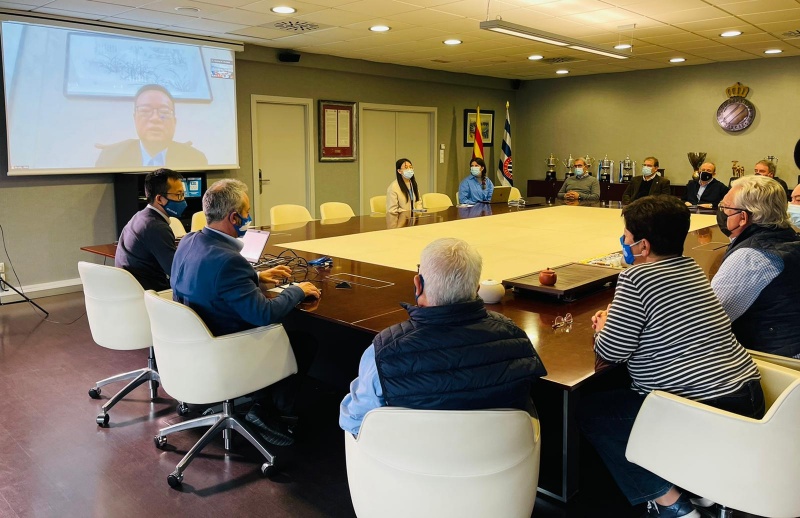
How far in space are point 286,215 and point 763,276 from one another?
3996 millimetres

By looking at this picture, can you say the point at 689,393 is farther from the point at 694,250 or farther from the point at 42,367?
the point at 42,367

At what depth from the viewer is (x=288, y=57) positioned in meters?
7.41

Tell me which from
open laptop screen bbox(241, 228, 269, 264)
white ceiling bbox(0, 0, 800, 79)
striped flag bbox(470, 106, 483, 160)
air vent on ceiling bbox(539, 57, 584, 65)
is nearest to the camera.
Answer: open laptop screen bbox(241, 228, 269, 264)

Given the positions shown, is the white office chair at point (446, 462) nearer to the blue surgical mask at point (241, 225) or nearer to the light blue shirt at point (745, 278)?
the light blue shirt at point (745, 278)

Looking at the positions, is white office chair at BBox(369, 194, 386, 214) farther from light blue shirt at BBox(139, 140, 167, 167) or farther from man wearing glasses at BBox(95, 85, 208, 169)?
light blue shirt at BBox(139, 140, 167, 167)

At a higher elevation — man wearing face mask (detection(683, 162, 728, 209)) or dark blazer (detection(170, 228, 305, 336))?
man wearing face mask (detection(683, 162, 728, 209))

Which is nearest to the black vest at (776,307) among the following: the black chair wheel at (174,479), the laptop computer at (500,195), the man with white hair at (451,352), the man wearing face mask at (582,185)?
the man with white hair at (451,352)

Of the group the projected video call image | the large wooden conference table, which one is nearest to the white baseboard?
the projected video call image

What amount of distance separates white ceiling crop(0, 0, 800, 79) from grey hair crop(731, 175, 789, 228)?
3.18 m

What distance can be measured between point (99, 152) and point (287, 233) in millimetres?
2486

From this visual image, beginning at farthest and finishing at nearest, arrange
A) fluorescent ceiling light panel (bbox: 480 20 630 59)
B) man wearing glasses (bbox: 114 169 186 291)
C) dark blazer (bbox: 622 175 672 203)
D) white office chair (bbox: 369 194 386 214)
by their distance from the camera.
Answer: dark blazer (bbox: 622 175 672 203), white office chair (bbox: 369 194 386 214), fluorescent ceiling light panel (bbox: 480 20 630 59), man wearing glasses (bbox: 114 169 186 291)

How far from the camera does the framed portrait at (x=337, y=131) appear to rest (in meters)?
8.16

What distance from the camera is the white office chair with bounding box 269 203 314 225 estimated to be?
5.51 meters

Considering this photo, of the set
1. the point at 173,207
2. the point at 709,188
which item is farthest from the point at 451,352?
the point at 709,188
